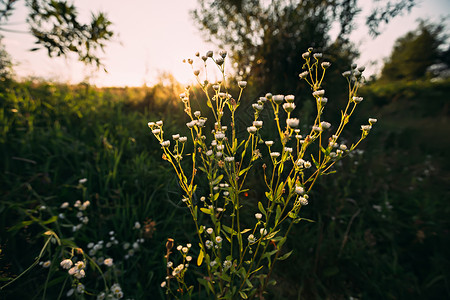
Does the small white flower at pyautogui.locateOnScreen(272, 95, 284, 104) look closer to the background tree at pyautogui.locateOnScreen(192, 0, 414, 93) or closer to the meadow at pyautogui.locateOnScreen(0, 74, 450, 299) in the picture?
the meadow at pyautogui.locateOnScreen(0, 74, 450, 299)

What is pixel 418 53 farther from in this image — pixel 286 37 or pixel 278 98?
pixel 278 98

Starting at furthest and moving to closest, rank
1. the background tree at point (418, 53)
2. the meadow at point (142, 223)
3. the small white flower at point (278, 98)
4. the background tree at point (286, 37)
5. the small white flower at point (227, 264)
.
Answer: the background tree at point (418, 53) → the background tree at point (286, 37) → the meadow at point (142, 223) → the small white flower at point (227, 264) → the small white flower at point (278, 98)

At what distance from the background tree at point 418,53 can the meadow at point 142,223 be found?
30998mm

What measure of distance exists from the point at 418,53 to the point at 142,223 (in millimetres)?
34798

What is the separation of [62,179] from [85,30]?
5.03 feet

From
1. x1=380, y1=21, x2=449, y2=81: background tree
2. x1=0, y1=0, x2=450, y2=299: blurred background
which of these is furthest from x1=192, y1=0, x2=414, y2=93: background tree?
x1=380, y1=21, x2=449, y2=81: background tree

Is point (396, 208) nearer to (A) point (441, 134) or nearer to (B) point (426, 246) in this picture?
(B) point (426, 246)

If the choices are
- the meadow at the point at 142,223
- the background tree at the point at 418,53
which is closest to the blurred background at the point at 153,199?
the meadow at the point at 142,223

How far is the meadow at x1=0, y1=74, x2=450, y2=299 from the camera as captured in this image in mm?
1607

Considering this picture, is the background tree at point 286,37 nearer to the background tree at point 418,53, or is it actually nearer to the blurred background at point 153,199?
the blurred background at point 153,199

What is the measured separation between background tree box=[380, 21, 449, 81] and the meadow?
102 ft

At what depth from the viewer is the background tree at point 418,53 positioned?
24328mm

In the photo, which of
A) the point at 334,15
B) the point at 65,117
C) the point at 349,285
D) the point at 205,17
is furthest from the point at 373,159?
the point at 205,17

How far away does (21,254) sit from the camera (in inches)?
66.1
